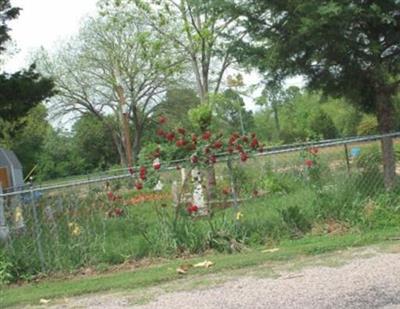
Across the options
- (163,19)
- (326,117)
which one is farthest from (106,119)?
(163,19)

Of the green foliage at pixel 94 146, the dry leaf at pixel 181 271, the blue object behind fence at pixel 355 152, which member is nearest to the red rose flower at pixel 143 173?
the dry leaf at pixel 181 271

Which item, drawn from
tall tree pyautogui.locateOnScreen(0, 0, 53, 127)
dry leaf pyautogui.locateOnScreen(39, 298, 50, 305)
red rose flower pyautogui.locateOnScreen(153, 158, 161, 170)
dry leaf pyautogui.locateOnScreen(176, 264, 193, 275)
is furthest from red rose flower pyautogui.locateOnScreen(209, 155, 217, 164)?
tall tree pyautogui.locateOnScreen(0, 0, 53, 127)

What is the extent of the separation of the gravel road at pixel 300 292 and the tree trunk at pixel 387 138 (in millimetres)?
3832

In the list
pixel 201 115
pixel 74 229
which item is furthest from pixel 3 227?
pixel 201 115

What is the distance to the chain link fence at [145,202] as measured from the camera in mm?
9516

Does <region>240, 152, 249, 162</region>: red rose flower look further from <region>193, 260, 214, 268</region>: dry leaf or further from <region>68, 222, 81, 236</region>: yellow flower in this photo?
<region>68, 222, 81, 236</region>: yellow flower

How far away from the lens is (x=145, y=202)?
39.1ft

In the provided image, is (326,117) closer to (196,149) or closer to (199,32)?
(199,32)

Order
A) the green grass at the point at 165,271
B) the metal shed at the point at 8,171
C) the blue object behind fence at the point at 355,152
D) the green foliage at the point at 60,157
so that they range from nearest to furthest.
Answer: the green grass at the point at 165,271 < the blue object behind fence at the point at 355,152 < the metal shed at the point at 8,171 < the green foliage at the point at 60,157

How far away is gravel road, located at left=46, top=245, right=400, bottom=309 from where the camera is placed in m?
6.02

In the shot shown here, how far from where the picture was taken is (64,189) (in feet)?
33.7

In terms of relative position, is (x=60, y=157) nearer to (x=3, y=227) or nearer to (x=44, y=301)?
(x=3, y=227)

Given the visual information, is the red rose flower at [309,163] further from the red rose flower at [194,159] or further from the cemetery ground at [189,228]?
the red rose flower at [194,159]

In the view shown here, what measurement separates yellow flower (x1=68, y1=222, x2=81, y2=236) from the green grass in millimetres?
913
